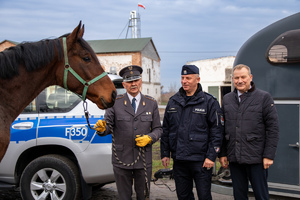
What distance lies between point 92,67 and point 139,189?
141 cm

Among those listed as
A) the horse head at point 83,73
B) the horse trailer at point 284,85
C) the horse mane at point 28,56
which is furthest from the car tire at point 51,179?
the horse trailer at point 284,85

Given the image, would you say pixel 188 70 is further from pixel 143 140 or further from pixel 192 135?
pixel 143 140

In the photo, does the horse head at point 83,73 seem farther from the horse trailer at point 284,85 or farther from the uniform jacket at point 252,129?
the horse trailer at point 284,85

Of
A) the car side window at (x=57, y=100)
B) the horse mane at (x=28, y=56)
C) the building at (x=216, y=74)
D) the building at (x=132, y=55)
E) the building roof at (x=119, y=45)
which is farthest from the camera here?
the building roof at (x=119, y=45)

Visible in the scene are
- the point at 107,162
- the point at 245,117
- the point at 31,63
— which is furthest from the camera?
the point at 107,162

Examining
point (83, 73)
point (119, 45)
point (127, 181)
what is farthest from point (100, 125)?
point (119, 45)

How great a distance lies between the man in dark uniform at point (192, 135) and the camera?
3.21 meters

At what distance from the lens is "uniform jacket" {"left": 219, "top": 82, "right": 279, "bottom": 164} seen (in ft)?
10.3

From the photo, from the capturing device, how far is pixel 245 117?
3203 mm

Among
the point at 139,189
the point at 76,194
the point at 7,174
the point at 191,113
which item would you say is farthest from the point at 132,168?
the point at 7,174

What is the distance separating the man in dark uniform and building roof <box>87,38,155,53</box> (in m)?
31.3

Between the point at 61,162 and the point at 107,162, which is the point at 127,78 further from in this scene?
the point at 61,162

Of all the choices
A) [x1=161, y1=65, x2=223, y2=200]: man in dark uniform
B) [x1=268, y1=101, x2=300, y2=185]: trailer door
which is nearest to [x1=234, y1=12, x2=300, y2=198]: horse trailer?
[x1=268, y1=101, x2=300, y2=185]: trailer door

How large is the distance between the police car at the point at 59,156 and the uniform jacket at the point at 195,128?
46.8 inches
